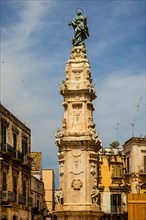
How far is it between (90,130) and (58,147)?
213 centimetres

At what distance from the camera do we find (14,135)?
132 feet

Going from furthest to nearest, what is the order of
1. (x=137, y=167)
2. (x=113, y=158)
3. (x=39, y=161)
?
1. (x=39, y=161)
2. (x=113, y=158)
3. (x=137, y=167)

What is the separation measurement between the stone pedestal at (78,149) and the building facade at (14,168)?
9.35m

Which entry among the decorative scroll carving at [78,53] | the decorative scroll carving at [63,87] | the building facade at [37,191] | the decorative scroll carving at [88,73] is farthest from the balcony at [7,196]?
the decorative scroll carving at [78,53]

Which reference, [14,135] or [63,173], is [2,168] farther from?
[63,173]

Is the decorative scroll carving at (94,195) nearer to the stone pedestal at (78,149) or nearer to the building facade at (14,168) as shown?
the stone pedestal at (78,149)

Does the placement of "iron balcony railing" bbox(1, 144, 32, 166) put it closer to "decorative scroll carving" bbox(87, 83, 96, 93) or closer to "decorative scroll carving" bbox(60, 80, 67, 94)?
"decorative scroll carving" bbox(60, 80, 67, 94)

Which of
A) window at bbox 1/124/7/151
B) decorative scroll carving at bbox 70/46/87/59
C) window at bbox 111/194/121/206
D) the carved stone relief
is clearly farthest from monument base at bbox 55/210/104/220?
window at bbox 111/194/121/206

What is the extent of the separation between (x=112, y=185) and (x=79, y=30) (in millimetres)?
24852

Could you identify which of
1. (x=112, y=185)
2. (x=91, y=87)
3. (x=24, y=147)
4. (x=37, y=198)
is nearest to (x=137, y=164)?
(x=112, y=185)

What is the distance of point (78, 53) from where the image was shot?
29.4m

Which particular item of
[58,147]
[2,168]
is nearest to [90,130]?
[58,147]

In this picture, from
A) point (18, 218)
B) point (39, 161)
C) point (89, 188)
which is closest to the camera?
point (89, 188)

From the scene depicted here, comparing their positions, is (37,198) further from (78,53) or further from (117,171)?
(78,53)
